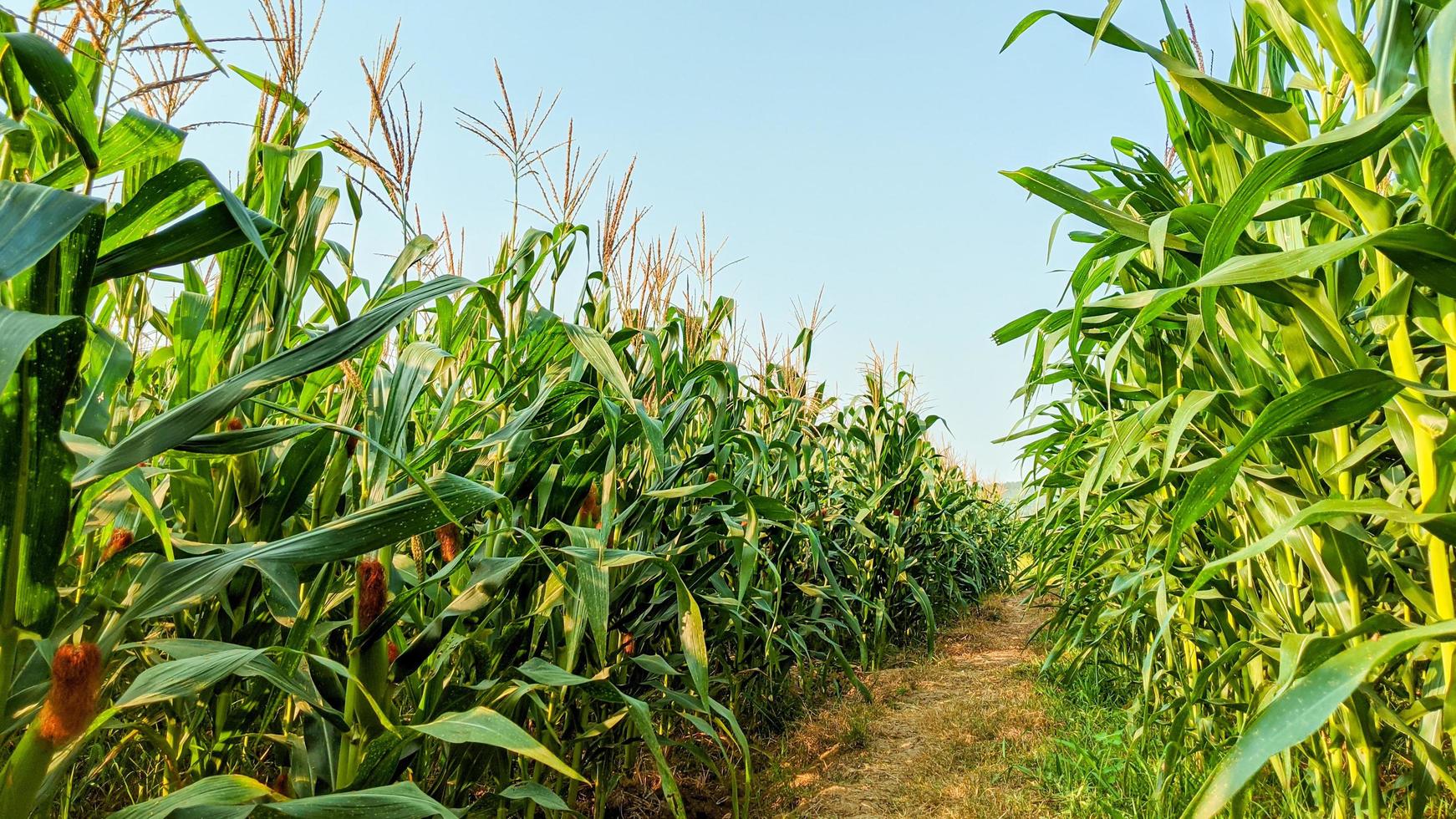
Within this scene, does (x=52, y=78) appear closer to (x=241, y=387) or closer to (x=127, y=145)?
(x=127, y=145)

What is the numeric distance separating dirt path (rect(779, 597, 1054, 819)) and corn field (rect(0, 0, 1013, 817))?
2.05ft

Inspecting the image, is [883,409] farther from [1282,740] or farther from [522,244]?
[1282,740]

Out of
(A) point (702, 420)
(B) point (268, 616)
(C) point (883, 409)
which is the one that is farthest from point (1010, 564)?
(B) point (268, 616)

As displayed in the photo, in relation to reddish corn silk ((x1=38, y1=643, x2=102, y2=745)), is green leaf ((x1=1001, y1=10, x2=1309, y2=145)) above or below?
above

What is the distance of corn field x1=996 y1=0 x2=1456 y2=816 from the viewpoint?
26.1 inches

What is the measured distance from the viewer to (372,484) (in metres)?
1.10

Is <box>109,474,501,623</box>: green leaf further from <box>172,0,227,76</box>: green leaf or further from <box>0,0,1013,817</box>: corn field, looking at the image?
<box>172,0,227,76</box>: green leaf

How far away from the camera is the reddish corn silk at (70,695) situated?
0.68 m

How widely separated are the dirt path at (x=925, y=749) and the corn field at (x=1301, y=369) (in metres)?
0.72

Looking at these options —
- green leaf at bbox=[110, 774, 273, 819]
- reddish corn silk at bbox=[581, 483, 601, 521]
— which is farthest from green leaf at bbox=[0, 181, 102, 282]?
reddish corn silk at bbox=[581, 483, 601, 521]

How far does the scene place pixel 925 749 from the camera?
8.83 feet

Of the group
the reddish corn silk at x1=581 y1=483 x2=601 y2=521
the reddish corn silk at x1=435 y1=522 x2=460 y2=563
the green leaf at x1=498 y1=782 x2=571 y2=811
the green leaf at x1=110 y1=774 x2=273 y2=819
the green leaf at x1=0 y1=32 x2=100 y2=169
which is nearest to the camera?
the green leaf at x1=0 y1=32 x2=100 y2=169

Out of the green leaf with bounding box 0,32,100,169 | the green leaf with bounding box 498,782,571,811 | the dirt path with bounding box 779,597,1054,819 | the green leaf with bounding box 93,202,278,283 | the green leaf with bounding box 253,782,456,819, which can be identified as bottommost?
the dirt path with bounding box 779,597,1054,819

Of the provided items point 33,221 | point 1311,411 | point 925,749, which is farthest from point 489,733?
point 925,749
